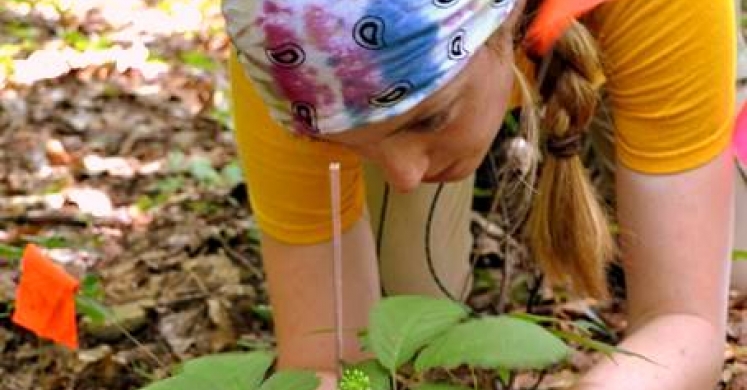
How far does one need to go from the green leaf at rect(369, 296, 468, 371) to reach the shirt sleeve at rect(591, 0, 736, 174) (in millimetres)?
486

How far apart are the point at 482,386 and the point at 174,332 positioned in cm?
72

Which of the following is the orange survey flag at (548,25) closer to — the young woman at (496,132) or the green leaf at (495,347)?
the young woman at (496,132)

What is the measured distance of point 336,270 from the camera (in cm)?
103

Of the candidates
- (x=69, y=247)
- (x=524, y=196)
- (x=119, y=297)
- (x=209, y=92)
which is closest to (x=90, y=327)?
(x=119, y=297)

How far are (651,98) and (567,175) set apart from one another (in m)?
0.15

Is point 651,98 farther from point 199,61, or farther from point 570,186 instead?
point 199,61

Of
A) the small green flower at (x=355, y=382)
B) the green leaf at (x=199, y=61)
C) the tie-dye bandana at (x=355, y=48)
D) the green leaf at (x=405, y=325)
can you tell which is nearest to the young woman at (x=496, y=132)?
the tie-dye bandana at (x=355, y=48)

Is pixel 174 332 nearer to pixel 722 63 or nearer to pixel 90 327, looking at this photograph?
pixel 90 327

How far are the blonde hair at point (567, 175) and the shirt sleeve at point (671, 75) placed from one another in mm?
36

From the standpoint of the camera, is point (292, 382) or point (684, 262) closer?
point (292, 382)

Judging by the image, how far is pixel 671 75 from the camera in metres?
1.38

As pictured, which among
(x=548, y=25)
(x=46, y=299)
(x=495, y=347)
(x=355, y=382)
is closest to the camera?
(x=355, y=382)

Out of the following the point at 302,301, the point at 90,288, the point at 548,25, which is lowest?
the point at 90,288

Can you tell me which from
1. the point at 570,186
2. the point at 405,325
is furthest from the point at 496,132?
the point at 405,325
